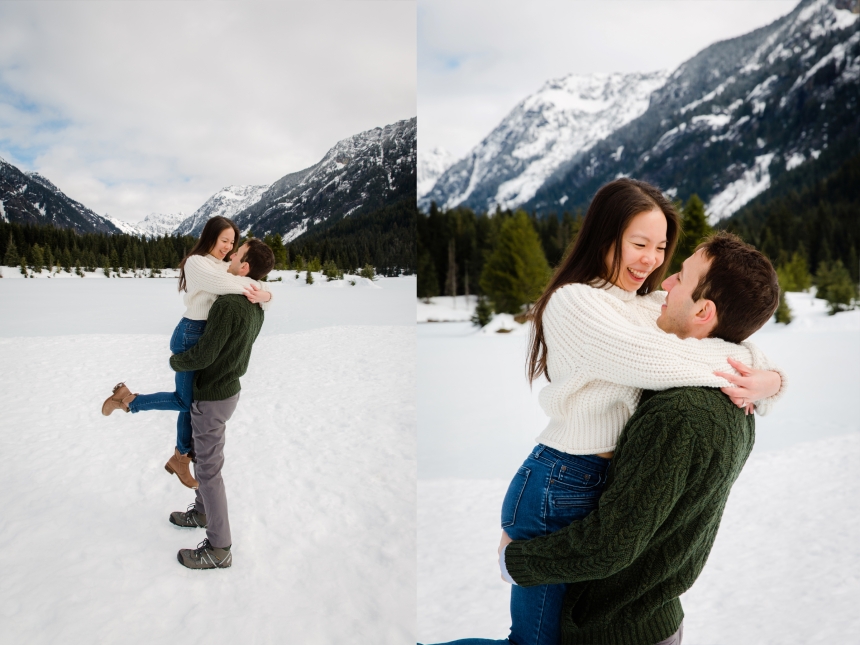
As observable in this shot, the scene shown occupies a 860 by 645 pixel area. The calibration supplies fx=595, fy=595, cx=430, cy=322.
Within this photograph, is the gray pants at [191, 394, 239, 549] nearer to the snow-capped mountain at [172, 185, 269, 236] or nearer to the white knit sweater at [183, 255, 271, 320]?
the white knit sweater at [183, 255, 271, 320]

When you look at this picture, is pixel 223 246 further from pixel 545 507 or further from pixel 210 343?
pixel 545 507

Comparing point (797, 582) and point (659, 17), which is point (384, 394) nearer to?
point (797, 582)

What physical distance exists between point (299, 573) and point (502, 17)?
66.0 feet

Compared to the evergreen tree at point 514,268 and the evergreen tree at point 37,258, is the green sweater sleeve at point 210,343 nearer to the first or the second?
the evergreen tree at point 37,258

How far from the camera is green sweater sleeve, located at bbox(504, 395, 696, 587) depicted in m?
0.78

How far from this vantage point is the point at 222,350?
2000mm

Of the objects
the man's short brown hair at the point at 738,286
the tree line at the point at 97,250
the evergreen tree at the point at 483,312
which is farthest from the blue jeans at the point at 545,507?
the evergreen tree at the point at 483,312

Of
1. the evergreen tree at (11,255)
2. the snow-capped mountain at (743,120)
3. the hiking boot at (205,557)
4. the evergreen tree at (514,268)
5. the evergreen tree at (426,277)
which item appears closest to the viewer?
the hiking boot at (205,557)

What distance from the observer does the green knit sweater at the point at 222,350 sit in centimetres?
191

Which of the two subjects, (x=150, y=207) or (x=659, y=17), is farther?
(x=659, y=17)

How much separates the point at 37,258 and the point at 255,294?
1481 mm

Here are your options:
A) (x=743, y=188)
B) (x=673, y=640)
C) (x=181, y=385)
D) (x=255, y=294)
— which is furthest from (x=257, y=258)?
(x=743, y=188)

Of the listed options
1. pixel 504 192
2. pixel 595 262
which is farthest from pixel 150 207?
pixel 504 192

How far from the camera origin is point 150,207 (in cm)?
304
